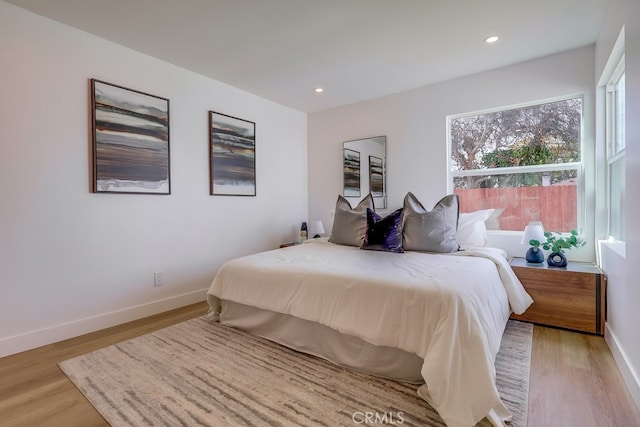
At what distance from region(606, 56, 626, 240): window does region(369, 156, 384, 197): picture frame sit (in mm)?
→ 2169

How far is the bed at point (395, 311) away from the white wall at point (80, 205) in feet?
2.87

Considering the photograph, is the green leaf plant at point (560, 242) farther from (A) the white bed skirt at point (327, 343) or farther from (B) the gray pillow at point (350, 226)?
(A) the white bed skirt at point (327, 343)

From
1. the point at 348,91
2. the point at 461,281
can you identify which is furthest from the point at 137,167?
the point at 461,281

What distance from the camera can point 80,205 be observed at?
256 cm

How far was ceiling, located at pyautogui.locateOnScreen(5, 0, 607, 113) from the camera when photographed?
2.23 meters

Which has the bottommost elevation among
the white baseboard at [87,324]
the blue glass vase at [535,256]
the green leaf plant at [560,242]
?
the white baseboard at [87,324]

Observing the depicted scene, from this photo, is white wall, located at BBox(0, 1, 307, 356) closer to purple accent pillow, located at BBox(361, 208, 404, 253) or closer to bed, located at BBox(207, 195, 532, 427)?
bed, located at BBox(207, 195, 532, 427)

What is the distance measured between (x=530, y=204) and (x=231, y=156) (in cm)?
328

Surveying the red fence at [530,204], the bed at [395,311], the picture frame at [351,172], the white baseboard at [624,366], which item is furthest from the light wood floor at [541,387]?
the picture frame at [351,172]

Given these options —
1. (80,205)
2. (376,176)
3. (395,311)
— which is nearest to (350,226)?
(376,176)

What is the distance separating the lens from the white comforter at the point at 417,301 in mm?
1469

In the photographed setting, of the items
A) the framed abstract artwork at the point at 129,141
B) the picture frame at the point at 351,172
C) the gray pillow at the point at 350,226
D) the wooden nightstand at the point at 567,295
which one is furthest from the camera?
the picture frame at the point at 351,172

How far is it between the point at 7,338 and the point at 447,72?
4.43 meters

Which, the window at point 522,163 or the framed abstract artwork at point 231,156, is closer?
the window at point 522,163
